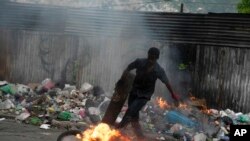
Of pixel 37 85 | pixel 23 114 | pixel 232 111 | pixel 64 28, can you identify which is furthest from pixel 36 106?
pixel 232 111

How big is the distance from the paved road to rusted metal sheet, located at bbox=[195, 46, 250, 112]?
18.1 feet

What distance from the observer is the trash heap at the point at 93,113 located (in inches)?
438

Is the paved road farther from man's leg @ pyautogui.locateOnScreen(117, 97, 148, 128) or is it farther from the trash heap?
man's leg @ pyautogui.locateOnScreen(117, 97, 148, 128)

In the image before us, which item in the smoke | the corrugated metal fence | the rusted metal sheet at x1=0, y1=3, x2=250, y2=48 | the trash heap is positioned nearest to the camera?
the trash heap

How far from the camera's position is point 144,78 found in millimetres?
8211

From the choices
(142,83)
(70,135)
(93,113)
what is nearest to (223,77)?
(93,113)

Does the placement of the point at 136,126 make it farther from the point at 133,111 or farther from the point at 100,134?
the point at 100,134

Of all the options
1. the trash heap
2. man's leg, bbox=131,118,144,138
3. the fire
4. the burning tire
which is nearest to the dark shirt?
man's leg, bbox=131,118,144,138

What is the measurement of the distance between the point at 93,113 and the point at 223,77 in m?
4.67

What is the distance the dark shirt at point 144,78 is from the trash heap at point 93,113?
271 cm

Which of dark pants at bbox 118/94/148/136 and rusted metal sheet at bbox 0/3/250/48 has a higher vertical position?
rusted metal sheet at bbox 0/3/250/48

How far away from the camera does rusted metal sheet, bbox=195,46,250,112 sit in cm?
1316

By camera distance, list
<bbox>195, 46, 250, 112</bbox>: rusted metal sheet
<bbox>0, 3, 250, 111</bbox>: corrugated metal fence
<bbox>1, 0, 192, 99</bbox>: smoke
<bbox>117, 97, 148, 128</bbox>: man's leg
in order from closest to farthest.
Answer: <bbox>117, 97, 148, 128</bbox>: man's leg
<bbox>195, 46, 250, 112</bbox>: rusted metal sheet
<bbox>0, 3, 250, 111</bbox>: corrugated metal fence
<bbox>1, 0, 192, 99</bbox>: smoke

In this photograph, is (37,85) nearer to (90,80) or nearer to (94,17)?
(90,80)
